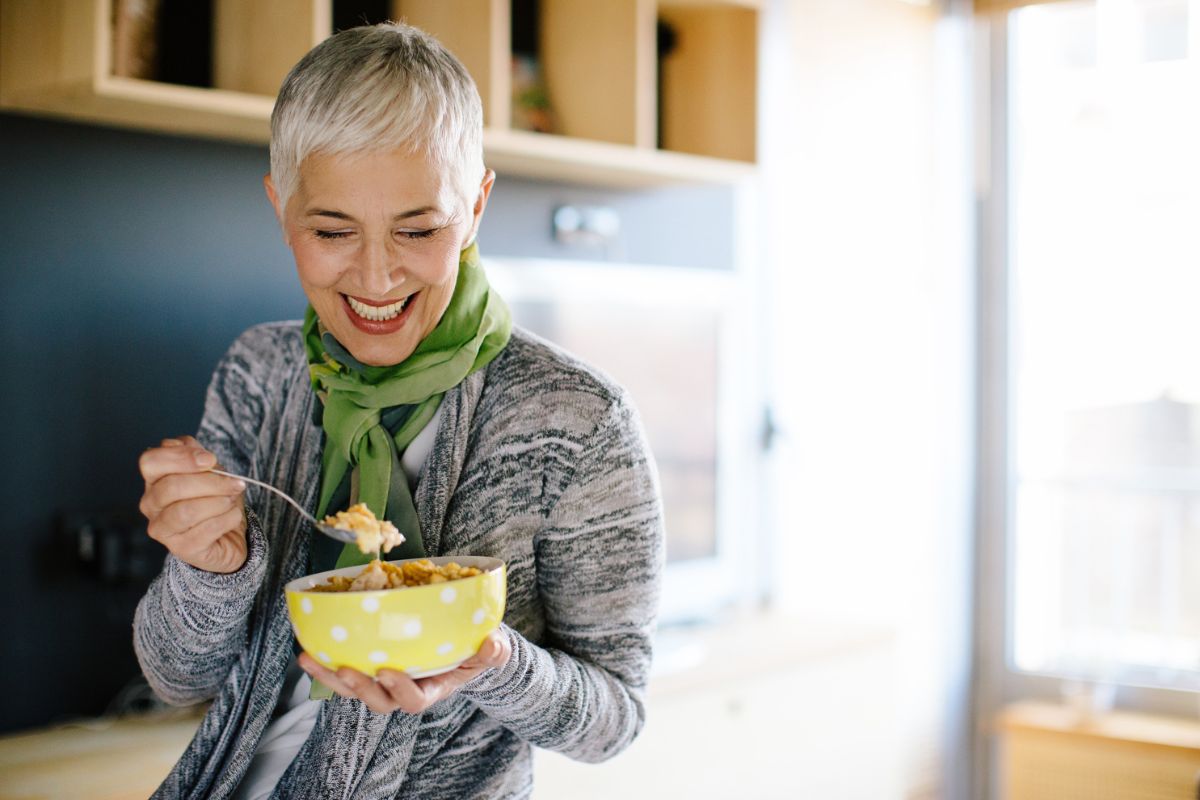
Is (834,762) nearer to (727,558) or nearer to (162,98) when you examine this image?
(727,558)

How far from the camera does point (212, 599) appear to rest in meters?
1.03

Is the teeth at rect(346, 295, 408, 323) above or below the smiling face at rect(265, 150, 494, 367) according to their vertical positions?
below

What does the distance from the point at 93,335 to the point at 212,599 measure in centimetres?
103

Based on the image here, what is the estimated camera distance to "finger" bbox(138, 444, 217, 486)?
938mm

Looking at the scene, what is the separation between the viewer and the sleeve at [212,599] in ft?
3.39

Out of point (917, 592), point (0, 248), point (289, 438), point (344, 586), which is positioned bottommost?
point (917, 592)

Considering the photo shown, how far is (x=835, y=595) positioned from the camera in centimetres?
344

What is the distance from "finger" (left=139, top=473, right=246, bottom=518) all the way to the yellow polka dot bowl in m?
0.11

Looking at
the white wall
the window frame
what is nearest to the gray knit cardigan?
the white wall

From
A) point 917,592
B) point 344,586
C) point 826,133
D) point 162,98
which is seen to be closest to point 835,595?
point 917,592

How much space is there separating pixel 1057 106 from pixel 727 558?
1.82 metres

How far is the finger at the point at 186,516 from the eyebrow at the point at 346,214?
0.26 m

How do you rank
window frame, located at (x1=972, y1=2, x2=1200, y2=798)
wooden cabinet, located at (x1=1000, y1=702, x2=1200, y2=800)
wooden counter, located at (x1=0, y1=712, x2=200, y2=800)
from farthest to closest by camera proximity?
1. window frame, located at (x1=972, y1=2, x2=1200, y2=798)
2. wooden cabinet, located at (x1=1000, y1=702, x2=1200, y2=800)
3. wooden counter, located at (x1=0, y1=712, x2=200, y2=800)

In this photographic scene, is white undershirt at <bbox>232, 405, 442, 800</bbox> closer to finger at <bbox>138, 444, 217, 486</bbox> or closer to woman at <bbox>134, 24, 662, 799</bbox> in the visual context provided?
woman at <bbox>134, 24, 662, 799</bbox>
